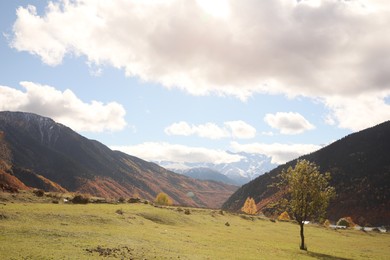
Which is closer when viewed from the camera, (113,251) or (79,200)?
(113,251)

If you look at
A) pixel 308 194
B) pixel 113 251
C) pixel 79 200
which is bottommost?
pixel 113 251

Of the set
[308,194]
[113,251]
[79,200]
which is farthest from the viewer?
[79,200]

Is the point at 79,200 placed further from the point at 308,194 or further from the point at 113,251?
the point at 308,194

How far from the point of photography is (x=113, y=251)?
107ft

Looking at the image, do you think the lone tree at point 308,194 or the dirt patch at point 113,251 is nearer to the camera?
the dirt patch at point 113,251

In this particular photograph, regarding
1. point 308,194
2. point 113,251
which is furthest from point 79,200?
point 308,194

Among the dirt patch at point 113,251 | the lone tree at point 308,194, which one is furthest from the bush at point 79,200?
the dirt patch at point 113,251

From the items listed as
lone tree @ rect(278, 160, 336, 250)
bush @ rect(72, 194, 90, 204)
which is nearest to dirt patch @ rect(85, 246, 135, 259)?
lone tree @ rect(278, 160, 336, 250)

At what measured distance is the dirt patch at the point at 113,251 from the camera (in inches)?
1223

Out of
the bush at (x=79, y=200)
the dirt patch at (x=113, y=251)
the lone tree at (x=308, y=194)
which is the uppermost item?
the lone tree at (x=308, y=194)

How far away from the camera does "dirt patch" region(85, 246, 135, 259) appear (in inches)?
1223

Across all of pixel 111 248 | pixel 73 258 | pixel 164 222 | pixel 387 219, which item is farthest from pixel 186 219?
pixel 387 219

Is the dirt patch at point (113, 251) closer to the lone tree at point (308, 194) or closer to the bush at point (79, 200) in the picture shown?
the lone tree at point (308, 194)

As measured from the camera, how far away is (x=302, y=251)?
54.5 metres
